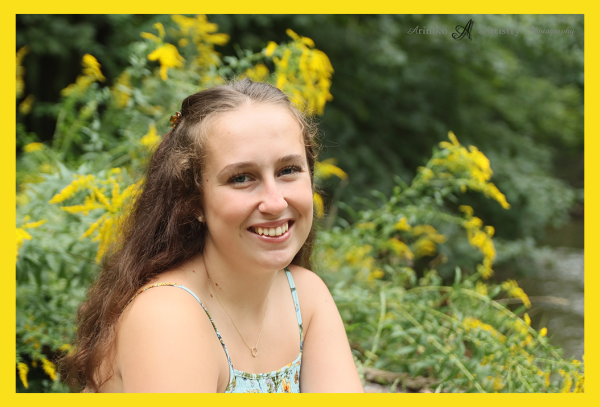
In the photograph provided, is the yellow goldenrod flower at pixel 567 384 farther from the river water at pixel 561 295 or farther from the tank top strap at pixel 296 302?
the river water at pixel 561 295

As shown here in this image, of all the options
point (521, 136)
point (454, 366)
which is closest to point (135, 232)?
point (454, 366)

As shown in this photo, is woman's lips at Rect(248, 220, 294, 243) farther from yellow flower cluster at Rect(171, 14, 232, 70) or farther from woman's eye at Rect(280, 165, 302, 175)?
yellow flower cluster at Rect(171, 14, 232, 70)

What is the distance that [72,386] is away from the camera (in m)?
1.67

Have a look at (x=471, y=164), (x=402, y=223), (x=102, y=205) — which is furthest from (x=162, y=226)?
(x=471, y=164)

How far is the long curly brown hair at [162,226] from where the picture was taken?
143 centimetres

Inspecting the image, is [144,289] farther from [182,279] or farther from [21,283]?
[21,283]

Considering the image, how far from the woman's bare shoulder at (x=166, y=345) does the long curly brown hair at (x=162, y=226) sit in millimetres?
120

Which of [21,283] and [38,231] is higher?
[38,231]

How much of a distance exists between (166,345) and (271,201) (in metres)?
0.44

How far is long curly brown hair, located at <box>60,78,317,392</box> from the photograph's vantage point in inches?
56.4

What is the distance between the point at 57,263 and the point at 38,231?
8.6 inches

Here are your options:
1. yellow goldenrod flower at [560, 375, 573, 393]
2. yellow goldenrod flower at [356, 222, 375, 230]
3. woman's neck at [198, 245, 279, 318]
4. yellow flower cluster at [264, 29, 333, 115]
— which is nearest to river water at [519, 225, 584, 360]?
yellow goldenrod flower at [356, 222, 375, 230]

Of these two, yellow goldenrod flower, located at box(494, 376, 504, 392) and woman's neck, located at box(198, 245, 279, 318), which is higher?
woman's neck, located at box(198, 245, 279, 318)
